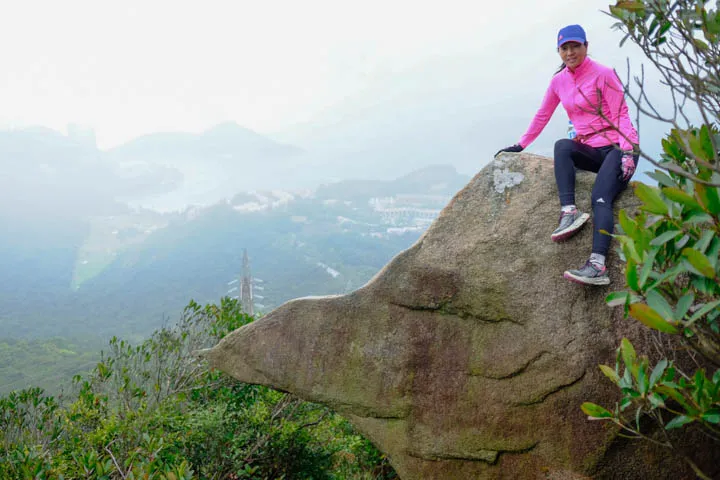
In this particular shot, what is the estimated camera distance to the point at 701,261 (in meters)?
2.07

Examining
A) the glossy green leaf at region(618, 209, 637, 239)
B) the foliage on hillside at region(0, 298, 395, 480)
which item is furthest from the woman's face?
the foliage on hillside at region(0, 298, 395, 480)

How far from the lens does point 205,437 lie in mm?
6453

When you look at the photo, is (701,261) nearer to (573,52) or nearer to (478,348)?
(478,348)

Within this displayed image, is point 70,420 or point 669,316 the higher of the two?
point 669,316

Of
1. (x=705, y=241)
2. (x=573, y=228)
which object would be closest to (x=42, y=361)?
(x=573, y=228)

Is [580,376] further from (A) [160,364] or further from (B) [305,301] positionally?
(A) [160,364]

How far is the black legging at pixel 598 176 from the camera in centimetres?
453

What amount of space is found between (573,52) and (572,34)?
0.15 meters

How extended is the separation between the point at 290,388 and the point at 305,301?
34.2 inches

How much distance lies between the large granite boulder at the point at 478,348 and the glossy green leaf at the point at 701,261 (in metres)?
2.52

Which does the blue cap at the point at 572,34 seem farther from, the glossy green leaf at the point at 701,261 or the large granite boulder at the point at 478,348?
the glossy green leaf at the point at 701,261

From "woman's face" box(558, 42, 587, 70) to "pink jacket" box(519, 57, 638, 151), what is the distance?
0.08 m

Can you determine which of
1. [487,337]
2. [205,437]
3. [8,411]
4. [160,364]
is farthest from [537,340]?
[8,411]

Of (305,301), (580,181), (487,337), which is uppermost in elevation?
(580,181)
